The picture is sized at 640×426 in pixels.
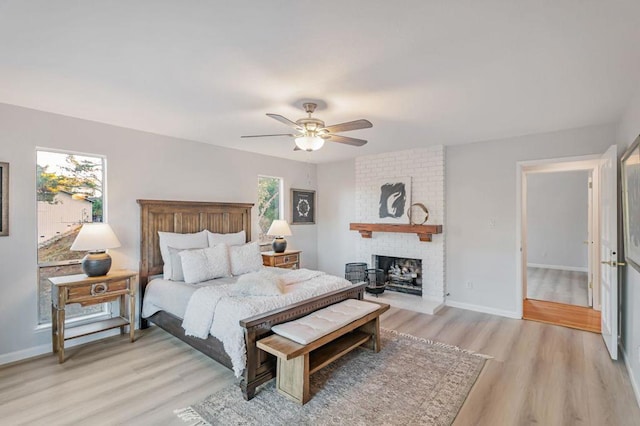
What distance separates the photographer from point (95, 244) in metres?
3.15

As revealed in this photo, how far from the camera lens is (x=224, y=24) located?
1748 millimetres

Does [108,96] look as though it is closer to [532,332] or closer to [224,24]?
[224,24]

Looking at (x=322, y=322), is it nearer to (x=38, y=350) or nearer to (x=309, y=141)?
(x=309, y=141)

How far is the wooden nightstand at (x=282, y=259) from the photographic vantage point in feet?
16.0

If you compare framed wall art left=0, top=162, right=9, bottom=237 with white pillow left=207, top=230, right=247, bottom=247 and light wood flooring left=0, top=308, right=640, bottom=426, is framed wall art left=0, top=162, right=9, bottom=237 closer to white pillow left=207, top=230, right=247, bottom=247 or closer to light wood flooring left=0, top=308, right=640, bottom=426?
light wood flooring left=0, top=308, right=640, bottom=426

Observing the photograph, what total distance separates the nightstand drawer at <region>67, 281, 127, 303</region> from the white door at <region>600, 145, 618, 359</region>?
496cm

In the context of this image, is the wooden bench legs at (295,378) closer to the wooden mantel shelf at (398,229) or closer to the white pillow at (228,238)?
the white pillow at (228,238)

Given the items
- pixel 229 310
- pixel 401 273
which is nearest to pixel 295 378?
pixel 229 310

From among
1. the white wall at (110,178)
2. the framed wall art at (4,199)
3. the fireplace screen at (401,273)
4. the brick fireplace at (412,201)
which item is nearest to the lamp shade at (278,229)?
the white wall at (110,178)

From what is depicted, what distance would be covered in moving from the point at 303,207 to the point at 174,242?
2.76 m

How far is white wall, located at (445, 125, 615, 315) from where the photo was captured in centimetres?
411

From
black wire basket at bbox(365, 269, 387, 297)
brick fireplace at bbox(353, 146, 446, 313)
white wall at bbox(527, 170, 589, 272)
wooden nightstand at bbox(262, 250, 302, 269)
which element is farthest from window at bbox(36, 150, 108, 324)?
white wall at bbox(527, 170, 589, 272)

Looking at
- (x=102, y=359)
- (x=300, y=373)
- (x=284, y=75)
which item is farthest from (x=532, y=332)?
(x=102, y=359)

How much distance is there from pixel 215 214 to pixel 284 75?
2751 mm
